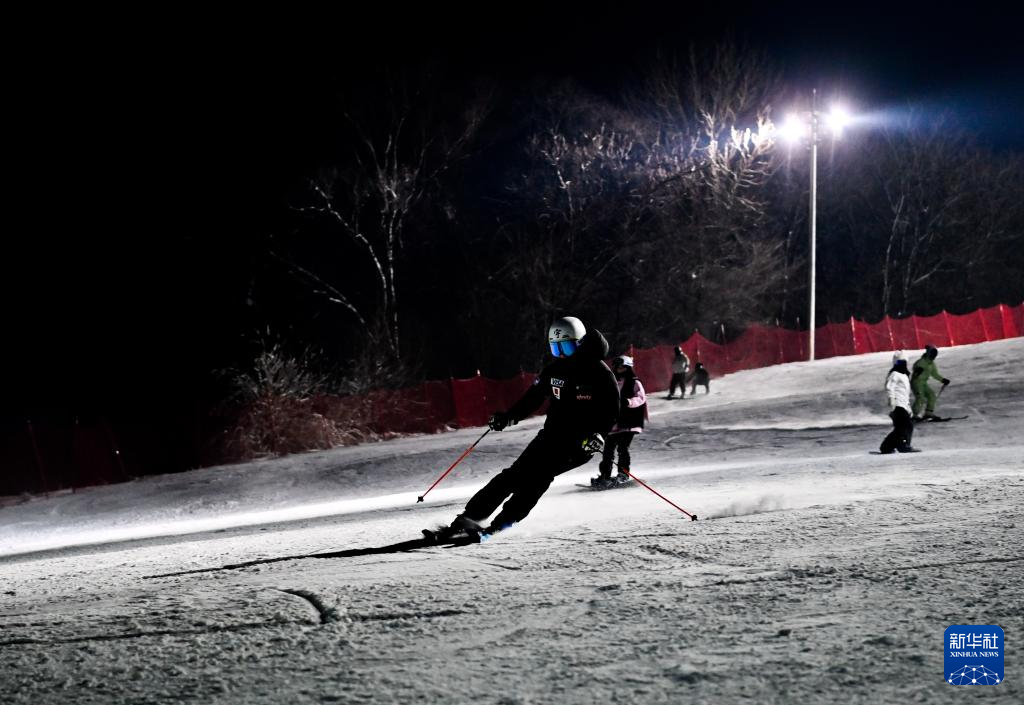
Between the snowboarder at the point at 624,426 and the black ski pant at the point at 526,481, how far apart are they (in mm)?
4489

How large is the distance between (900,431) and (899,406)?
38 cm

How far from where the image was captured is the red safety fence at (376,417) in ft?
65.7

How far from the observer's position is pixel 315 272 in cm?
3478

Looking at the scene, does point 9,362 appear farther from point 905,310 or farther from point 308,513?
point 905,310

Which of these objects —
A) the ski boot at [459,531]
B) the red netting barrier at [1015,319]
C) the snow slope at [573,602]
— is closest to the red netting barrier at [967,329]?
the red netting barrier at [1015,319]

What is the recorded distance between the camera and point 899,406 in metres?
15.5

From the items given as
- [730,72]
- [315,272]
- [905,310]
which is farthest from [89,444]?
[905,310]

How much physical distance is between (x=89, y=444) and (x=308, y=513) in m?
8.08

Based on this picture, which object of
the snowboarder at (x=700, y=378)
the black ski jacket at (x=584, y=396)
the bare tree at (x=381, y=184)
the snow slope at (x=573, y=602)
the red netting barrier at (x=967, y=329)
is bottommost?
the snow slope at (x=573, y=602)

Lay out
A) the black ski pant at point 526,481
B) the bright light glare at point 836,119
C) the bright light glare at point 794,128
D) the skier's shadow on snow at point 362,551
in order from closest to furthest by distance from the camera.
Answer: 1. the skier's shadow on snow at point 362,551
2. the black ski pant at point 526,481
3. the bright light glare at point 836,119
4. the bright light glare at point 794,128

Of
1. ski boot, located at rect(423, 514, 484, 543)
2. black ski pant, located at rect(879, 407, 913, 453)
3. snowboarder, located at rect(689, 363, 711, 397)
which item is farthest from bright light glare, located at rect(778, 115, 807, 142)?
ski boot, located at rect(423, 514, 484, 543)

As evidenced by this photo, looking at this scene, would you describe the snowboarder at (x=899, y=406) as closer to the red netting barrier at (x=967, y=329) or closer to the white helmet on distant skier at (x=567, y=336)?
the white helmet on distant skier at (x=567, y=336)

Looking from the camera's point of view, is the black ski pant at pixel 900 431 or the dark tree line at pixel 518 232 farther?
the dark tree line at pixel 518 232

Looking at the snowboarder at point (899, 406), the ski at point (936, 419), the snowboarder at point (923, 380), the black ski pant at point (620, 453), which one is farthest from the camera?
the ski at point (936, 419)
